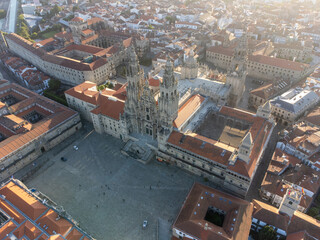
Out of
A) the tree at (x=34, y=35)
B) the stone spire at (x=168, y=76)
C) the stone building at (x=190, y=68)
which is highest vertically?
the stone spire at (x=168, y=76)

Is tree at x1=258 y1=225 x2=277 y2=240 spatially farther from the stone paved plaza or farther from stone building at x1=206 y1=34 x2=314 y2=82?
stone building at x1=206 y1=34 x2=314 y2=82

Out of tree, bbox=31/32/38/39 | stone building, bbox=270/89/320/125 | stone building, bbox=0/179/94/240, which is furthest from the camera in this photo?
tree, bbox=31/32/38/39

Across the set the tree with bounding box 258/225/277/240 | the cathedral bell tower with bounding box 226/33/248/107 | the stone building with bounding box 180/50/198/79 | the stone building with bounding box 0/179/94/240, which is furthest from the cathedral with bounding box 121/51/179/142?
the tree with bounding box 258/225/277/240

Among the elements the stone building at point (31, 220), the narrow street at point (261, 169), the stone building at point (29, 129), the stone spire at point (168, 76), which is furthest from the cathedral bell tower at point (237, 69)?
the stone building at point (31, 220)

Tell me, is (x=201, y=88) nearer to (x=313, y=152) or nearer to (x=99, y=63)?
(x=313, y=152)

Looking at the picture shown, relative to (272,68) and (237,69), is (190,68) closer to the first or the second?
(237,69)

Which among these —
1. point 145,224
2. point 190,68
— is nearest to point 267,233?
point 145,224

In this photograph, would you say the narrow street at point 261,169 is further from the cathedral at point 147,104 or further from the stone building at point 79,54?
the stone building at point 79,54
